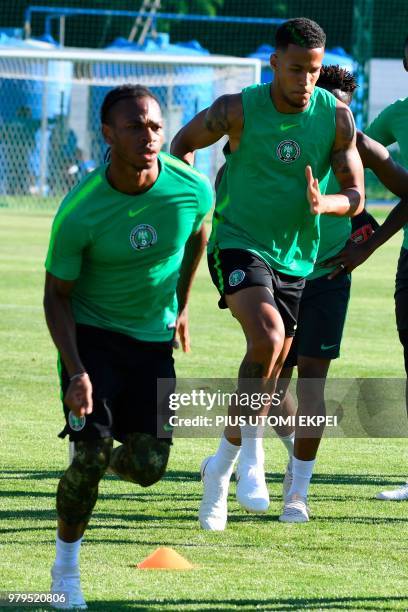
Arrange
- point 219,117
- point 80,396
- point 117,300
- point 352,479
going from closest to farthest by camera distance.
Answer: point 80,396
point 117,300
point 219,117
point 352,479

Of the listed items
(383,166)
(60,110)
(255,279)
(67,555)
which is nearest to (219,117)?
(255,279)

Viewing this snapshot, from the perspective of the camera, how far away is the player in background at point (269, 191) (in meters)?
6.52

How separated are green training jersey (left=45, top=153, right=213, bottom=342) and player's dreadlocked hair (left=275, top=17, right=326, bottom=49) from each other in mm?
1099

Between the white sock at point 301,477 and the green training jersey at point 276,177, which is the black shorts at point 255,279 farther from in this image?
the white sock at point 301,477

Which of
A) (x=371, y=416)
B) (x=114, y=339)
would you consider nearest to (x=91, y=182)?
(x=114, y=339)

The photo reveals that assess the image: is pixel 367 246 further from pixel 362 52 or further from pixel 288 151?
pixel 362 52

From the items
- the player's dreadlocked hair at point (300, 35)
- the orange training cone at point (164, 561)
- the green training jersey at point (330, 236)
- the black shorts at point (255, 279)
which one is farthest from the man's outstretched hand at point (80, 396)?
the green training jersey at point (330, 236)

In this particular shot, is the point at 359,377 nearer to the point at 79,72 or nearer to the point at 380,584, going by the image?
the point at 380,584

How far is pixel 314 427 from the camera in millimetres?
7336

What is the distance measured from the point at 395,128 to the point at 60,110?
103 ft

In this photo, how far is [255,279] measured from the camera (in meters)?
6.62

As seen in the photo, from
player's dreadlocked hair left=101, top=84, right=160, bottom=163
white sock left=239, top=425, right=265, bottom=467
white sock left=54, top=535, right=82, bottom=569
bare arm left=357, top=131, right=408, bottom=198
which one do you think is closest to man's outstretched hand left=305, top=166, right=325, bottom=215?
player's dreadlocked hair left=101, top=84, right=160, bottom=163

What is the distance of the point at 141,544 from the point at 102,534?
0.91ft

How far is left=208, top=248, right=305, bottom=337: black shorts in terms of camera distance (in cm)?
664
